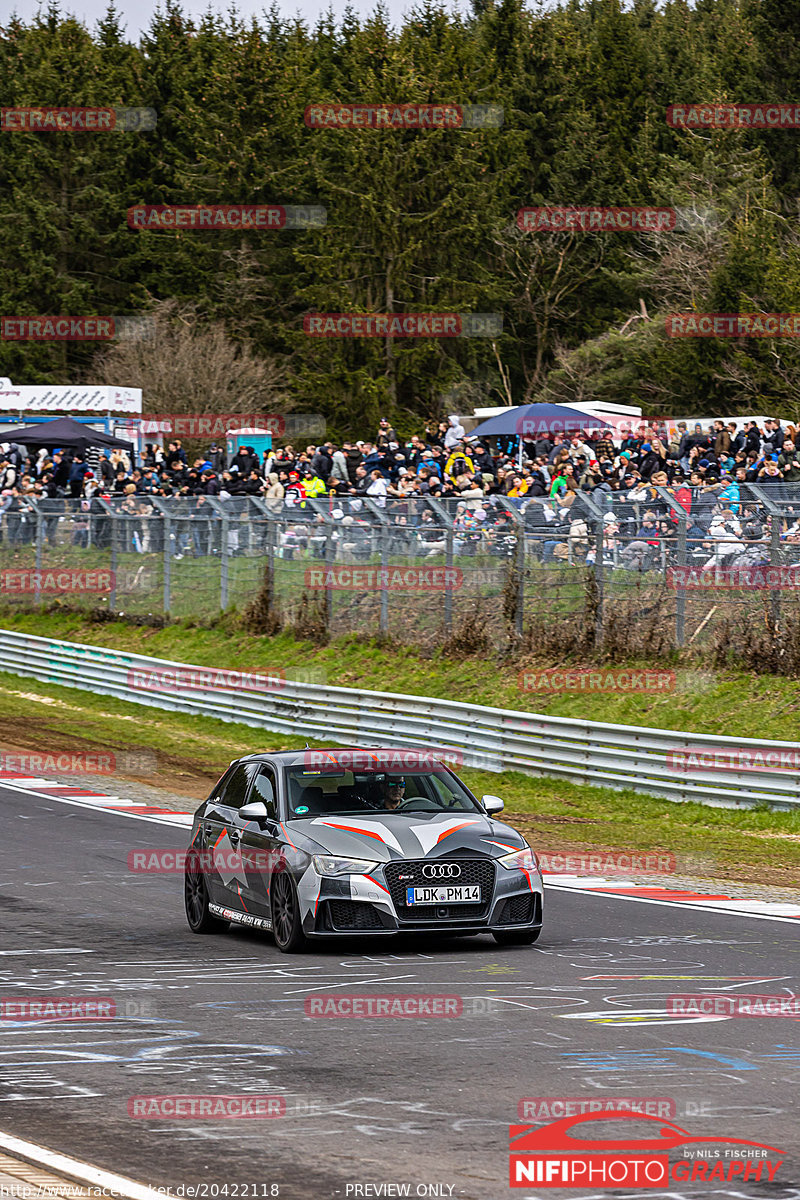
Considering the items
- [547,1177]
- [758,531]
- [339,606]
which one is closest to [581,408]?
[339,606]

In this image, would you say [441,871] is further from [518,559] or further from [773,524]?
[518,559]

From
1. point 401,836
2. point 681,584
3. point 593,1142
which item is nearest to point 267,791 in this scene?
point 401,836

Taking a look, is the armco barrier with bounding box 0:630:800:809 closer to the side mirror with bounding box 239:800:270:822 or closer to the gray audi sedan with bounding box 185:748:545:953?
the gray audi sedan with bounding box 185:748:545:953

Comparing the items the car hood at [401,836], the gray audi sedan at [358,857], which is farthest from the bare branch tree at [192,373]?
the car hood at [401,836]

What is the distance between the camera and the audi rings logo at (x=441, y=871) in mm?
10992

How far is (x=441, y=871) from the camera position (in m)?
11.0

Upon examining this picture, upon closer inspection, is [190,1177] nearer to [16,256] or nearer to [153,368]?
[153,368]

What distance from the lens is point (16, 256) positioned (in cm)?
7956

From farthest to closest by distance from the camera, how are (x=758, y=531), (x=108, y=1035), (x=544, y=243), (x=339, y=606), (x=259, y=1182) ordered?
(x=544, y=243) < (x=339, y=606) < (x=758, y=531) < (x=108, y=1035) < (x=259, y=1182)

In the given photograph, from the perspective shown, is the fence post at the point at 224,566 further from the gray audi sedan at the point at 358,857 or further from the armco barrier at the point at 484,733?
the gray audi sedan at the point at 358,857

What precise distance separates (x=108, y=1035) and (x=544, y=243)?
69.1 m

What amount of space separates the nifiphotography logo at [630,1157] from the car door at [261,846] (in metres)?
5.07

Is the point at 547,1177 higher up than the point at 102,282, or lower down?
lower down

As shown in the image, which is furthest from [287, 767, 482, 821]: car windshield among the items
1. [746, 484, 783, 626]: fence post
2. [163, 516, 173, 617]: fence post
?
[163, 516, 173, 617]: fence post
